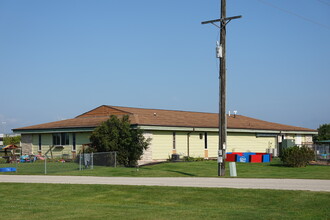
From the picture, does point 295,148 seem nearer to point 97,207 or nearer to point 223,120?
point 223,120

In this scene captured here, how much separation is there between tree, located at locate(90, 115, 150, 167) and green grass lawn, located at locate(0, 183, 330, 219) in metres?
15.2

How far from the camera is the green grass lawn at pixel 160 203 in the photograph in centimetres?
1380

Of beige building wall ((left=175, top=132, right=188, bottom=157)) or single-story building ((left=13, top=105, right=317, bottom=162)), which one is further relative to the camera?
beige building wall ((left=175, top=132, right=188, bottom=157))

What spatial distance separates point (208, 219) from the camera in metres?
12.9

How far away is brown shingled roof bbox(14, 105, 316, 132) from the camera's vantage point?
42422mm

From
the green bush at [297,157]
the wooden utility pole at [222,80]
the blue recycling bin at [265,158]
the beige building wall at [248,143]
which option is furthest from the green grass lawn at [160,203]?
the beige building wall at [248,143]

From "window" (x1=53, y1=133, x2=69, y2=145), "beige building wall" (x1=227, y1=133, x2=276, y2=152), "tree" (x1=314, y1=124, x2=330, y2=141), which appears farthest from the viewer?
"tree" (x1=314, y1=124, x2=330, y2=141)

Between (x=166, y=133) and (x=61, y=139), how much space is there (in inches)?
406

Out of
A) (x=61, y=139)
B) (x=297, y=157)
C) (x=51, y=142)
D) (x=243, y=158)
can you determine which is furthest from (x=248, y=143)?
(x=51, y=142)

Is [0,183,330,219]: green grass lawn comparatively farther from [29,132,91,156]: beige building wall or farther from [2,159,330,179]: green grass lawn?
[29,132,91,156]: beige building wall

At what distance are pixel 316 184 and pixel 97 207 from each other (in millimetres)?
9182

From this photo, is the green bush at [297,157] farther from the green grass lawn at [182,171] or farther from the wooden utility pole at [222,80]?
the wooden utility pole at [222,80]

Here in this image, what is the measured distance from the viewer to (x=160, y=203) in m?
17.1

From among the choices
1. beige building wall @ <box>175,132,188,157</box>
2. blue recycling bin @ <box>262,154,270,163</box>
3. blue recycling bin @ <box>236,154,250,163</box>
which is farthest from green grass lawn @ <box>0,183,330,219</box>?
blue recycling bin @ <box>262,154,270,163</box>
